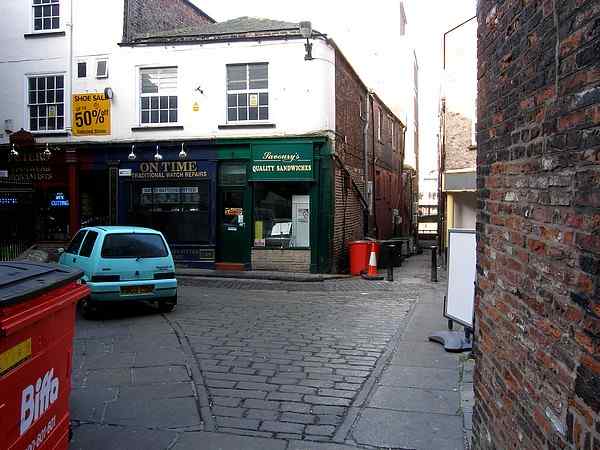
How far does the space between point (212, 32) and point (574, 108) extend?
16792 mm

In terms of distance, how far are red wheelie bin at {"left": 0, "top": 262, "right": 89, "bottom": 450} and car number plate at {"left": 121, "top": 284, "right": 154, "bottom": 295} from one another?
5729 millimetres

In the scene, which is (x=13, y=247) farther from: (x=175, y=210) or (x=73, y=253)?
(x=73, y=253)

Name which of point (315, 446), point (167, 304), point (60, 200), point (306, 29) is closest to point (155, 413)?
point (315, 446)

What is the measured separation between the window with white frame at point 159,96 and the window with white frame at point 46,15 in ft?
11.9

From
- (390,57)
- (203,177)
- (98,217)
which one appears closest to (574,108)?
(203,177)

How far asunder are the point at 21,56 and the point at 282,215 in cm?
1014

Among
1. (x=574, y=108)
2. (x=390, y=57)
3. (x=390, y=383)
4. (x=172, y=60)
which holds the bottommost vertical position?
(x=390, y=383)

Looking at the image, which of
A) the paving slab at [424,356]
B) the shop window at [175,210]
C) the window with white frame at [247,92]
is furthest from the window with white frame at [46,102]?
the paving slab at [424,356]

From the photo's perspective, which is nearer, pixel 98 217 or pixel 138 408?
pixel 138 408

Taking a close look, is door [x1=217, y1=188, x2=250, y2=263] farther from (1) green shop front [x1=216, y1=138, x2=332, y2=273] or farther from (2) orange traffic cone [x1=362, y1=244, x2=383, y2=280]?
(2) orange traffic cone [x1=362, y1=244, x2=383, y2=280]

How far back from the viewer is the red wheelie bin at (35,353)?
3346 mm

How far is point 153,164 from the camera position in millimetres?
17797

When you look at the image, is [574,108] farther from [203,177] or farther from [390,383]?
[203,177]

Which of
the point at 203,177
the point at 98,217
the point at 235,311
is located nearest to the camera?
the point at 235,311
